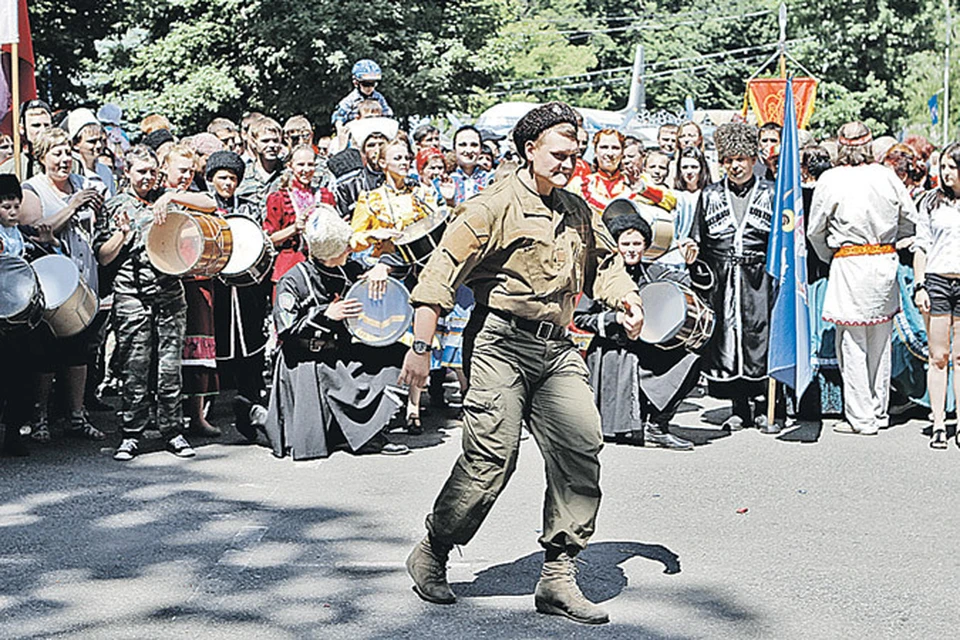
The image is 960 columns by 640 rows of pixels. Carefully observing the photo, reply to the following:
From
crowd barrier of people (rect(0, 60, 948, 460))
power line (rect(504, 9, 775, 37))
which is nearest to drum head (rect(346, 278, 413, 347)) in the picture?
crowd barrier of people (rect(0, 60, 948, 460))

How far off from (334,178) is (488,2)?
1962 cm

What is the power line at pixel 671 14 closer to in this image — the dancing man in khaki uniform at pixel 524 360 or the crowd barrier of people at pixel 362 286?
the crowd barrier of people at pixel 362 286

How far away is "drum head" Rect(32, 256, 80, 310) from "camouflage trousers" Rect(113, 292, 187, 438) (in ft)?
1.62

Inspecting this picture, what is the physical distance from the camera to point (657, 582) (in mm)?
5852

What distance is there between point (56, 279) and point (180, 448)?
1329mm

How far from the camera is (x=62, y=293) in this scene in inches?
308

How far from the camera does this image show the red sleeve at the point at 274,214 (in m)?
9.04

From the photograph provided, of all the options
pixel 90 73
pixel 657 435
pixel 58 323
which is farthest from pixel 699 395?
pixel 90 73

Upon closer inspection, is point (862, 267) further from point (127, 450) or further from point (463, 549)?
→ point (127, 450)

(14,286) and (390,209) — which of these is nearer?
(14,286)

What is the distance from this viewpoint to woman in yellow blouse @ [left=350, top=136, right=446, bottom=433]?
28.6 ft

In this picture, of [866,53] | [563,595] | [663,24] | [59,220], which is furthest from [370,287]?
[663,24]

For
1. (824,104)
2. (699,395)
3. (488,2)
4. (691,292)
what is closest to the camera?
(691,292)

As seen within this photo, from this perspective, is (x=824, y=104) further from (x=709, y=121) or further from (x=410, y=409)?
(x=410, y=409)
